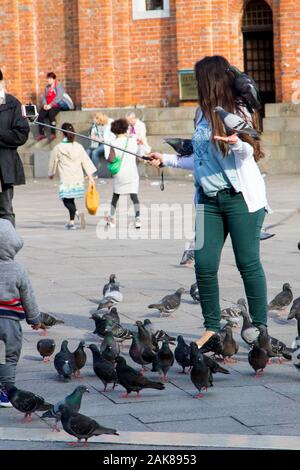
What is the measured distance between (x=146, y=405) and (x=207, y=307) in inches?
60.7

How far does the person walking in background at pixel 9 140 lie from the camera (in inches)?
512

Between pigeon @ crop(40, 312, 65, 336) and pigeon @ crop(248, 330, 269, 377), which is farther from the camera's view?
pigeon @ crop(40, 312, 65, 336)

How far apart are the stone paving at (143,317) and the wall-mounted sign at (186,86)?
7389 mm

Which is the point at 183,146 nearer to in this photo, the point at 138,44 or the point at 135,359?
the point at 135,359

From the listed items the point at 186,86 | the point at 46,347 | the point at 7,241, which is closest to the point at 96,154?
the point at 186,86

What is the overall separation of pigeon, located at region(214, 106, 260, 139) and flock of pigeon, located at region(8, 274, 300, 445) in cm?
138

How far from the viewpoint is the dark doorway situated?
29406 mm

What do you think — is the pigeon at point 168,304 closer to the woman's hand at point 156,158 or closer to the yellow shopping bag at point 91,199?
the woman's hand at point 156,158

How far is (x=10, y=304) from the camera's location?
25.4 feet

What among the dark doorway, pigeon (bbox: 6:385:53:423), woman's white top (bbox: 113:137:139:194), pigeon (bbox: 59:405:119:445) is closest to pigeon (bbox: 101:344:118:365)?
pigeon (bbox: 6:385:53:423)

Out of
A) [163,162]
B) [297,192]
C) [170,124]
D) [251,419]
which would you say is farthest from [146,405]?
[170,124]

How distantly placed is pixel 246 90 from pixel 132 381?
226 cm

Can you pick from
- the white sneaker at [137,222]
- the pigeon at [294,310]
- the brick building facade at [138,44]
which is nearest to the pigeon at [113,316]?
the pigeon at [294,310]

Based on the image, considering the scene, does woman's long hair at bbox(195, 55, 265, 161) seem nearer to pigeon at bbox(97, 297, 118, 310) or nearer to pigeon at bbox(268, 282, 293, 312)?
pigeon at bbox(268, 282, 293, 312)
